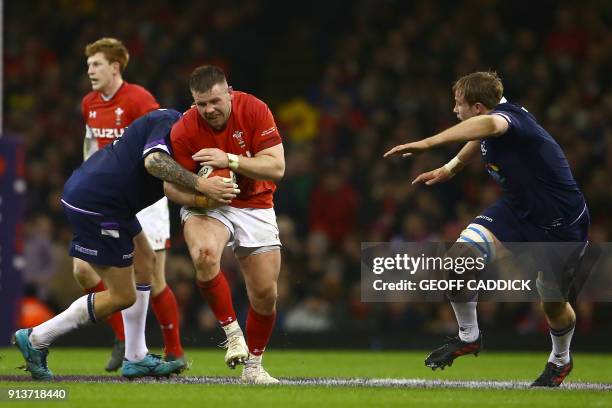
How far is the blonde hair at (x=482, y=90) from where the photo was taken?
26.7 ft

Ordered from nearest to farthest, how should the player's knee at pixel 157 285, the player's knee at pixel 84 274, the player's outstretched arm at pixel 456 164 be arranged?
the player's outstretched arm at pixel 456 164 < the player's knee at pixel 84 274 < the player's knee at pixel 157 285

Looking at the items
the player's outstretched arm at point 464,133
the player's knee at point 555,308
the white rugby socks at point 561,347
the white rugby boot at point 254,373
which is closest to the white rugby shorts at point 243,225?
the white rugby boot at point 254,373

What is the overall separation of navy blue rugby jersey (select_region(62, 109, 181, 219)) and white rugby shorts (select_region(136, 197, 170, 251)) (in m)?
1.29

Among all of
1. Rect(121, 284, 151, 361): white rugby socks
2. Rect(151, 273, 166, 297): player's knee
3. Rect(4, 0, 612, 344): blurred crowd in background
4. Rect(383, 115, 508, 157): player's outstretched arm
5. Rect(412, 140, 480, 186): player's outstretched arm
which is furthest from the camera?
Rect(4, 0, 612, 344): blurred crowd in background

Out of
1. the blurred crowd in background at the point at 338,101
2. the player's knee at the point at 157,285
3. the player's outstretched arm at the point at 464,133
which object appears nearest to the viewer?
the player's outstretched arm at the point at 464,133

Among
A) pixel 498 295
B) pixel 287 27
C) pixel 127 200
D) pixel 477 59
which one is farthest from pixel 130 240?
pixel 287 27

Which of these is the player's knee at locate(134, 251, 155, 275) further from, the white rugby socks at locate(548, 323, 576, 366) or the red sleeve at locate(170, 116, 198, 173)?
the white rugby socks at locate(548, 323, 576, 366)

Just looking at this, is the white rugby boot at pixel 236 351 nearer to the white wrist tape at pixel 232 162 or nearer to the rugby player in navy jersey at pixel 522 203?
the white wrist tape at pixel 232 162

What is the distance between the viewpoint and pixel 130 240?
26.8 ft

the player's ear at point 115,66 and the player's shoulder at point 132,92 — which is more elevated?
the player's ear at point 115,66

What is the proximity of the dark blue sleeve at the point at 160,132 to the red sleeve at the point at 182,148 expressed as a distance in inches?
1.8

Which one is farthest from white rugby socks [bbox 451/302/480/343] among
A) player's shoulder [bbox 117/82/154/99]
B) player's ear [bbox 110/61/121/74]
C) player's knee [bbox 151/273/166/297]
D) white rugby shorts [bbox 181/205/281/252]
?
player's ear [bbox 110/61/121/74]

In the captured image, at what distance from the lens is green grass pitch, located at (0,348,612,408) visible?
22.4 feet

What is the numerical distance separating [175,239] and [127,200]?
7.34 m
